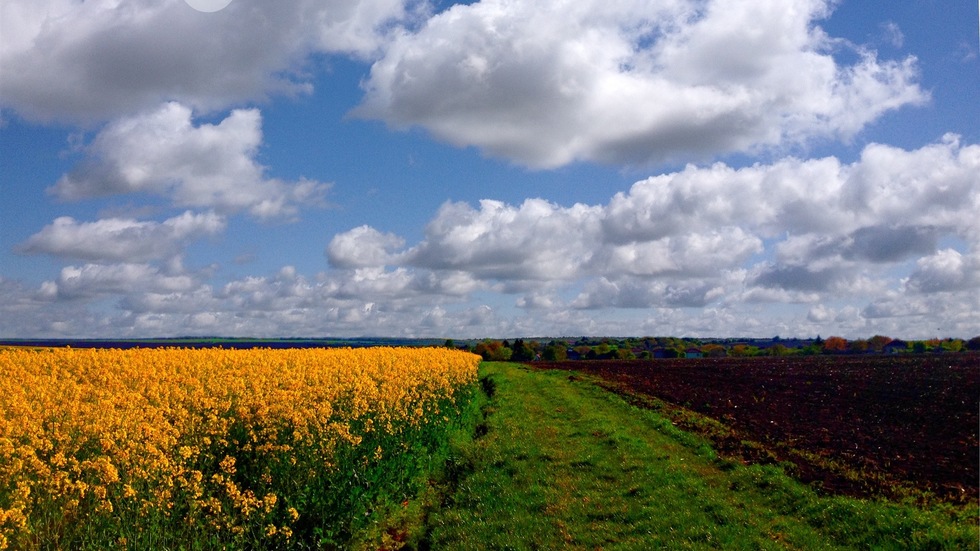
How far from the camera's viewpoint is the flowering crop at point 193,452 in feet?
24.7

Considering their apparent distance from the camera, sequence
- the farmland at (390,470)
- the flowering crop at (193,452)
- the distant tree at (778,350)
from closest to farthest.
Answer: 1. the flowering crop at (193,452)
2. the farmland at (390,470)
3. the distant tree at (778,350)

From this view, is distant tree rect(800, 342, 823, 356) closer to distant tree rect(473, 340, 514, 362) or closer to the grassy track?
distant tree rect(473, 340, 514, 362)

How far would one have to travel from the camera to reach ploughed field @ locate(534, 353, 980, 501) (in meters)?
13.9

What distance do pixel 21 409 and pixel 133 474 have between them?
2918 millimetres

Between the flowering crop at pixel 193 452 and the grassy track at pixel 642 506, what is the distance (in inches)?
64.5

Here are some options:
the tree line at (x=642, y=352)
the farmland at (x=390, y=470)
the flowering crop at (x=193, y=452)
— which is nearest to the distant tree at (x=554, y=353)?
the tree line at (x=642, y=352)

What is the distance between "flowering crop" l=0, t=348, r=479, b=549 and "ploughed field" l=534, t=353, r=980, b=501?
355 inches

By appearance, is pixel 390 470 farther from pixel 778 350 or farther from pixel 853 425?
pixel 778 350

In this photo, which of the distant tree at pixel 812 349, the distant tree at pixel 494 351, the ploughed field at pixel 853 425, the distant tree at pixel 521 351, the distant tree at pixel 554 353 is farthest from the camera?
the distant tree at pixel 812 349

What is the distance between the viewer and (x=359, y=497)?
10430 millimetres

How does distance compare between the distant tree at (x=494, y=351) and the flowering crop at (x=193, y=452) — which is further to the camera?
the distant tree at (x=494, y=351)

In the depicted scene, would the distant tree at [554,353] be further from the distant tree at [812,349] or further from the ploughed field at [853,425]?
the ploughed field at [853,425]

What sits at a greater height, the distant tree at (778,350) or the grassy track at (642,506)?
the grassy track at (642,506)

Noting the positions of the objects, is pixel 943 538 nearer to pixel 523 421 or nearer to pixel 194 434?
pixel 194 434
